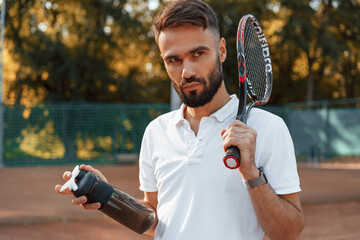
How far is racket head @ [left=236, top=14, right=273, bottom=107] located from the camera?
225 cm

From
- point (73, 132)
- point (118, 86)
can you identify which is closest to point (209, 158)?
point (73, 132)

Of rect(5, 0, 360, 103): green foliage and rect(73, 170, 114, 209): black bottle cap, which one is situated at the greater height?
rect(5, 0, 360, 103): green foliage

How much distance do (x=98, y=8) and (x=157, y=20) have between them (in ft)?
70.0

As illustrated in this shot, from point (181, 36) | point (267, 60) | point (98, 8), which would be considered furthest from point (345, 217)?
point (98, 8)

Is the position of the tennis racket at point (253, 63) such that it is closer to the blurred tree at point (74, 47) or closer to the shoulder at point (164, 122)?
the shoulder at point (164, 122)

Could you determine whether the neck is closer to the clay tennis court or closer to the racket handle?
the racket handle

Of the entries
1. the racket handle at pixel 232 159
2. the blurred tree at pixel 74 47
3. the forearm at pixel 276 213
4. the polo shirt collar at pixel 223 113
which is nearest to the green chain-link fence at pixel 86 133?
the blurred tree at pixel 74 47

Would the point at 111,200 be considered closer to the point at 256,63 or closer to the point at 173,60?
the point at 173,60

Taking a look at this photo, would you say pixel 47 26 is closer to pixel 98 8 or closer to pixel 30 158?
pixel 98 8

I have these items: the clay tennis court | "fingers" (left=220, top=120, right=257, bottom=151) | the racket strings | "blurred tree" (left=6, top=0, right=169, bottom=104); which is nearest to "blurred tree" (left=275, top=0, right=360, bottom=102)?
"blurred tree" (left=6, top=0, right=169, bottom=104)

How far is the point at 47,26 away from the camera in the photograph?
25.0 meters

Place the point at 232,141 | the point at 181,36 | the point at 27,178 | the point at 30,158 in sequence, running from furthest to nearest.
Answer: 1. the point at 30,158
2. the point at 27,178
3. the point at 181,36
4. the point at 232,141

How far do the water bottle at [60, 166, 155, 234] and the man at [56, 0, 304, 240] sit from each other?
0.14 ft

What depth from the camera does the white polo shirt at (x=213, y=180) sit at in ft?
5.64
